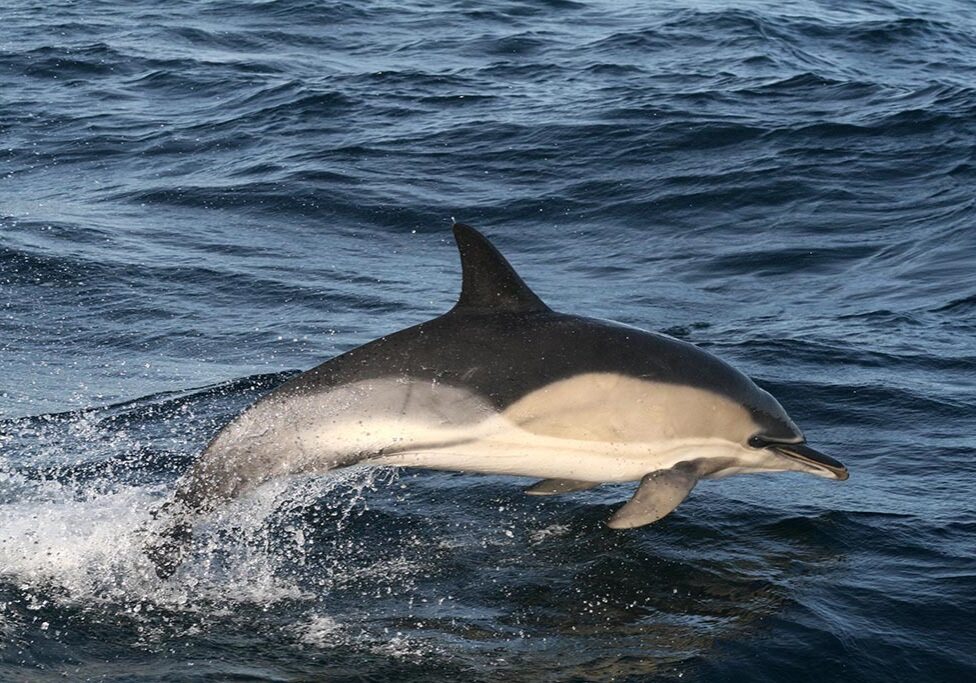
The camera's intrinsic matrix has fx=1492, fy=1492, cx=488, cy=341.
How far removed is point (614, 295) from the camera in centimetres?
1176

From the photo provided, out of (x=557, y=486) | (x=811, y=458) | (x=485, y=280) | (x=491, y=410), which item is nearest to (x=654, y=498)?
(x=557, y=486)

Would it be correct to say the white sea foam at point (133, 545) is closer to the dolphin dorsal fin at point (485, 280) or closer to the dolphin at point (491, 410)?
the dolphin at point (491, 410)

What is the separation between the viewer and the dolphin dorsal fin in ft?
20.4

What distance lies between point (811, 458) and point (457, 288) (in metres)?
5.33

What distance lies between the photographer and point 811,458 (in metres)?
6.97

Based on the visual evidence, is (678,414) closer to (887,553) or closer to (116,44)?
(887,553)

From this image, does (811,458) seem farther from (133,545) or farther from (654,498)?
(133,545)

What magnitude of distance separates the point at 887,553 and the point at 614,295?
520 cm

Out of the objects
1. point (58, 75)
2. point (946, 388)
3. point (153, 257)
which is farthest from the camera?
point (58, 75)

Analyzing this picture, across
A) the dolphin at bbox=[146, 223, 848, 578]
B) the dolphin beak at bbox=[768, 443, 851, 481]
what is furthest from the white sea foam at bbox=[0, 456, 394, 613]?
the dolphin beak at bbox=[768, 443, 851, 481]

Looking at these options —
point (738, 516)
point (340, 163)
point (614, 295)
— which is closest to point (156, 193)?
point (340, 163)

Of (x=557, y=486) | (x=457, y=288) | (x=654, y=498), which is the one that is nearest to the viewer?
(x=654, y=498)

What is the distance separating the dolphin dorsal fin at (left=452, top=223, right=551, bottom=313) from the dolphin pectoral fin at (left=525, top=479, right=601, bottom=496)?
0.89 metres

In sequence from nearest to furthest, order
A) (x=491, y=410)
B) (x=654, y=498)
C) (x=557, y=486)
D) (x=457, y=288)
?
1. (x=491, y=410)
2. (x=654, y=498)
3. (x=557, y=486)
4. (x=457, y=288)
